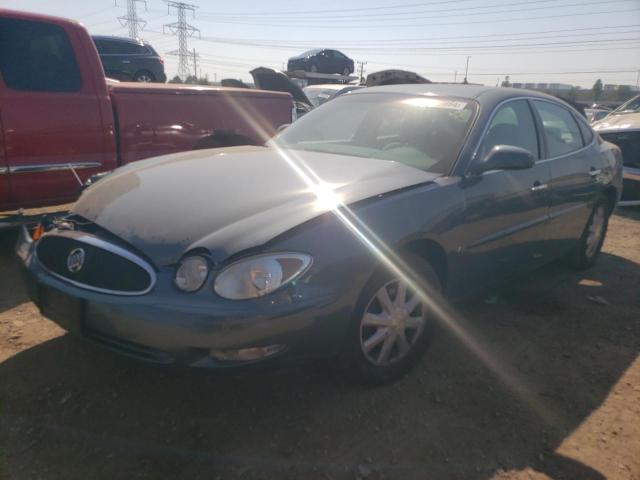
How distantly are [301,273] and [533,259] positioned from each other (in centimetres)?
236

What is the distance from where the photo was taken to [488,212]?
3.10 meters

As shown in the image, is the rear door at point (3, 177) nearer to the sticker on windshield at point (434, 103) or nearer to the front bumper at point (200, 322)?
the front bumper at point (200, 322)

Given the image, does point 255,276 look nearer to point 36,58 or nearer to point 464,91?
point 464,91

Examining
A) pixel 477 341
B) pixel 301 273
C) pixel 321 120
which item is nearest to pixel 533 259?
pixel 477 341

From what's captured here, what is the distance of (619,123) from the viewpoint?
26.5ft

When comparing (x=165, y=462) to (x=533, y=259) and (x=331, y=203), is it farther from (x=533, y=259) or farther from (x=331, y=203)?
(x=533, y=259)

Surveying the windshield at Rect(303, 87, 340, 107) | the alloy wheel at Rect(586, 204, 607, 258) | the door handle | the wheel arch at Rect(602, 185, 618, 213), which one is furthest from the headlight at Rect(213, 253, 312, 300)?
the windshield at Rect(303, 87, 340, 107)

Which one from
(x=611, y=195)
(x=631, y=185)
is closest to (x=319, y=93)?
(x=631, y=185)

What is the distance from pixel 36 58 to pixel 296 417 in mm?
3819

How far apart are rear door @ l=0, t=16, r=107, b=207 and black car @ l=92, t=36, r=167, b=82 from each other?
11278mm

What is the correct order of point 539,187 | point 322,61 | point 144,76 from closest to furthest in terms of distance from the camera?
point 539,187 → point 144,76 → point 322,61

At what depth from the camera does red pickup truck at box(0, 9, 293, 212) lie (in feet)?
13.6

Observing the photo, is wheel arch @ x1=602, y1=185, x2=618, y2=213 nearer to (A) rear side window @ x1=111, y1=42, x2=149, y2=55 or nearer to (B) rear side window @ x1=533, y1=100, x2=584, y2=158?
(B) rear side window @ x1=533, y1=100, x2=584, y2=158

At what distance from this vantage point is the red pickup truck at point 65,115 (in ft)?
13.6
